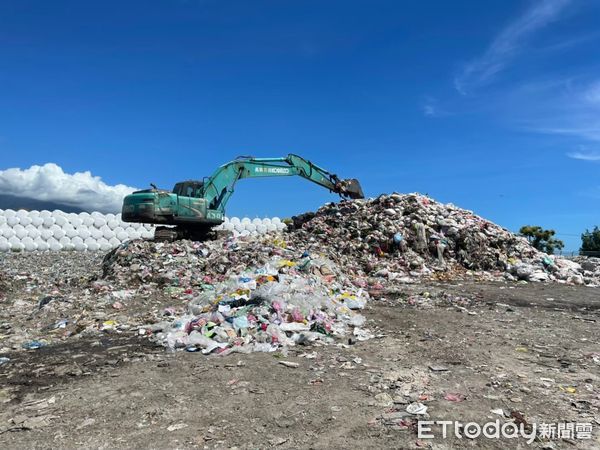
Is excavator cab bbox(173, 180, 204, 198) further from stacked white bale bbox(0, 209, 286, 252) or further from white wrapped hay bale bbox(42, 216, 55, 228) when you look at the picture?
white wrapped hay bale bbox(42, 216, 55, 228)

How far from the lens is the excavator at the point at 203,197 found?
36.8 ft

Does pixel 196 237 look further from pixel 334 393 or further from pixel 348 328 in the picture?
pixel 334 393

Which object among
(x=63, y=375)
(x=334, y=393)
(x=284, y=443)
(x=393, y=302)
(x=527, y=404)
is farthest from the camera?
(x=393, y=302)

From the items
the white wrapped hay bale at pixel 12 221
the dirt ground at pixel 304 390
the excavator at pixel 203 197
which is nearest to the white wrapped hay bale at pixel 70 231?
the white wrapped hay bale at pixel 12 221

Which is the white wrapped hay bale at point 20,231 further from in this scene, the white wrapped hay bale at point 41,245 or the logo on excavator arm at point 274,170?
the logo on excavator arm at point 274,170

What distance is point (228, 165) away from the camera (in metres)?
12.9

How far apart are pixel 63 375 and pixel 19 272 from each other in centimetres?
863

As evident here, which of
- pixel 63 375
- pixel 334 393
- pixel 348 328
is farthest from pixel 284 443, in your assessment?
pixel 348 328

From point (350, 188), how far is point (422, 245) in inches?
150

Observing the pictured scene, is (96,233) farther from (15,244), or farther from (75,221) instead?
(15,244)

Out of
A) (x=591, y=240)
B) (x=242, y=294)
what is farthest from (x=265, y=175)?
(x=591, y=240)

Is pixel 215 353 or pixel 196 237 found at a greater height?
pixel 196 237

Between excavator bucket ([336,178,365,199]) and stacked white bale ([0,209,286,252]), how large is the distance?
4.66 m

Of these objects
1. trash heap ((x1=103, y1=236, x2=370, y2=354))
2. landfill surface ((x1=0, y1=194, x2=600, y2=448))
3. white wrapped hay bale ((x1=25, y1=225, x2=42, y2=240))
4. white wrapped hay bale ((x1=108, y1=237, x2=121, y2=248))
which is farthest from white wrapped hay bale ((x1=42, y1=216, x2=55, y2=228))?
trash heap ((x1=103, y1=236, x2=370, y2=354))
